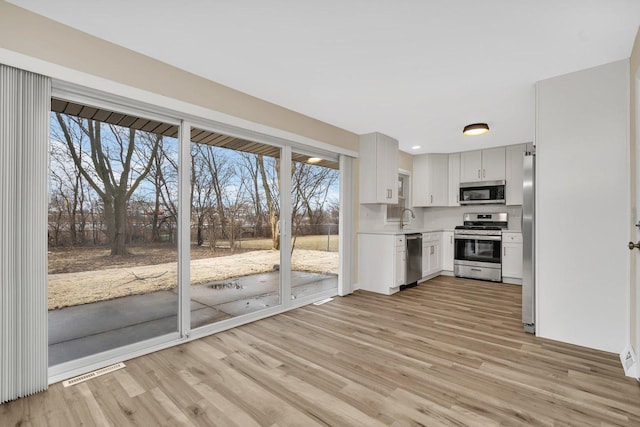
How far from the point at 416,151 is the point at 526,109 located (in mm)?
2441

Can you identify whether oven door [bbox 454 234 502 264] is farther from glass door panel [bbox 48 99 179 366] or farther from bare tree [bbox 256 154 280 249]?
glass door panel [bbox 48 99 179 366]

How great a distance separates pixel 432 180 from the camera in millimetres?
6172

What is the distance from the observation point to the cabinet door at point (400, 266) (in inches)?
179

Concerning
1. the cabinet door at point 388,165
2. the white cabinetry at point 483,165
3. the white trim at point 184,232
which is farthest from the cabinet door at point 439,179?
the white trim at point 184,232

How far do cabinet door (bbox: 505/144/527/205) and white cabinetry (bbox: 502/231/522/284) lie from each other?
65 cm

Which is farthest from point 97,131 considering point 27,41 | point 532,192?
point 532,192

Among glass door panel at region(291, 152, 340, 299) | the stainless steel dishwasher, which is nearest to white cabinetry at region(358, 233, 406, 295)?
the stainless steel dishwasher

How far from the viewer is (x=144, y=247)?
264 cm

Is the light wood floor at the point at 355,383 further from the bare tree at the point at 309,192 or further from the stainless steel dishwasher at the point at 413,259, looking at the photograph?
the stainless steel dishwasher at the point at 413,259

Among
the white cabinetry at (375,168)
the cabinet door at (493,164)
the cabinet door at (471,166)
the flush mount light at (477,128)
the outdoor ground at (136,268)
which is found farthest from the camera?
the cabinet door at (471,166)

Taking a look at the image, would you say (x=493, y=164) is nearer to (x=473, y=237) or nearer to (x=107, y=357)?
(x=473, y=237)

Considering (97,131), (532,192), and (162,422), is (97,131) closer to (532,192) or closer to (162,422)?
(162,422)

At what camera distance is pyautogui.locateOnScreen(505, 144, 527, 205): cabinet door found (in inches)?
213

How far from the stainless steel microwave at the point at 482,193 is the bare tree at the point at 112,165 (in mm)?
5433
